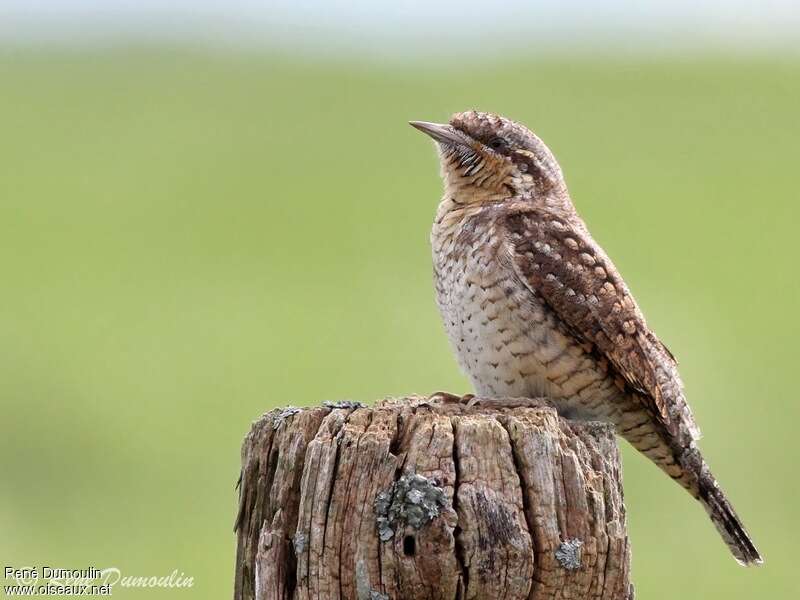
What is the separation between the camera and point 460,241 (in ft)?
23.2

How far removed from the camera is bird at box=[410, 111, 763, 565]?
266 inches

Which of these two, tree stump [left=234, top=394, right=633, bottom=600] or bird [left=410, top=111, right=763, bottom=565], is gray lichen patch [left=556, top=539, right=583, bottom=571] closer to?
tree stump [left=234, top=394, right=633, bottom=600]

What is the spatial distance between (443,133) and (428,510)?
3350mm

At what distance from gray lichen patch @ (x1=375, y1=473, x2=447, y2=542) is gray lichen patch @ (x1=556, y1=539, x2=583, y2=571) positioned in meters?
0.38

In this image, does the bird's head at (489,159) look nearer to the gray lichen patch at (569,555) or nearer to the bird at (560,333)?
the bird at (560,333)

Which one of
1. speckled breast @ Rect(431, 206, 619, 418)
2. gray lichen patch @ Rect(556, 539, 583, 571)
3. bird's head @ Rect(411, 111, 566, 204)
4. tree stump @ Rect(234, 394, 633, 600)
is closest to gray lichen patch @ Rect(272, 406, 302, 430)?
tree stump @ Rect(234, 394, 633, 600)

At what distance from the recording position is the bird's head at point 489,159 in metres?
7.46

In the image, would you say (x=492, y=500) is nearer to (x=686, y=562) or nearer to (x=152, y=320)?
(x=686, y=562)

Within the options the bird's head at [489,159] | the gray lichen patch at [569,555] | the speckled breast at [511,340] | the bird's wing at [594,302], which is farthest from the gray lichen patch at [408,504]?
the bird's head at [489,159]

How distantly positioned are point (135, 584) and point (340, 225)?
13.2 metres

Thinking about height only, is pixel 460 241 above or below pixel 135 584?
below

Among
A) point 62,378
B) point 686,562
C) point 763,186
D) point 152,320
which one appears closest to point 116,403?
point 62,378

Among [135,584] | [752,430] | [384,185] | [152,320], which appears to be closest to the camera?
[135,584]

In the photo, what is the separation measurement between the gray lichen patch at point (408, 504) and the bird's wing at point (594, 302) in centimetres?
239
